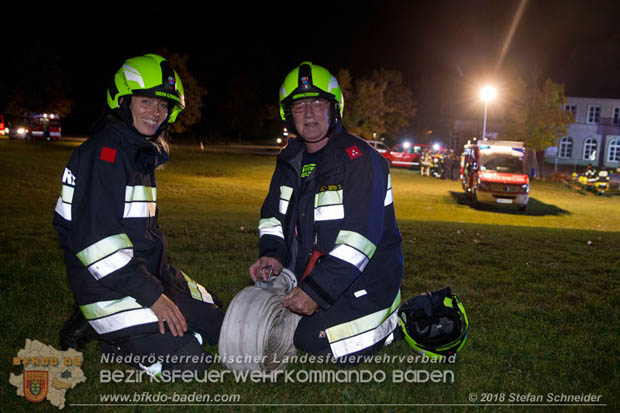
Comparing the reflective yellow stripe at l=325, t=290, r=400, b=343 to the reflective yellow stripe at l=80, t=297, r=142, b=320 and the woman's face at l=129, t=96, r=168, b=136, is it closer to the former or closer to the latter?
the reflective yellow stripe at l=80, t=297, r=142, b=320

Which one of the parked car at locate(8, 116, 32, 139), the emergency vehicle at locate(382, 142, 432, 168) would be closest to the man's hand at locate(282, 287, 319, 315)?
the emergency vehicle at locate(382, 142, 432, 168)

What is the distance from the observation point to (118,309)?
3416mm

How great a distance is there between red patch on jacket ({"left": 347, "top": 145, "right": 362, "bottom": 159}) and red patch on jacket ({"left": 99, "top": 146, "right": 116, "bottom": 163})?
1.74 m

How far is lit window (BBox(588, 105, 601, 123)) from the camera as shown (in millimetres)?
50938

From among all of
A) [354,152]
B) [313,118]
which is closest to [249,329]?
[354,152]

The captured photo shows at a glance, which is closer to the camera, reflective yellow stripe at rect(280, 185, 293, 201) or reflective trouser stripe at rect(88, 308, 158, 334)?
reflective trouser stripe at rect(88, 308, 158, 334)

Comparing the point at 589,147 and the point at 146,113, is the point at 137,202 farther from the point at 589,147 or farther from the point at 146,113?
the point at 589,147

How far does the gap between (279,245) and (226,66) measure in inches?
3390

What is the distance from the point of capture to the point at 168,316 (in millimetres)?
3379

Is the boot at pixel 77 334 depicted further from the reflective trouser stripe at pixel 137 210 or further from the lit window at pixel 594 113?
the lit window at pixel 594 113

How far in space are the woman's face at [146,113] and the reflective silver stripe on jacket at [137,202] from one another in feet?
1.59

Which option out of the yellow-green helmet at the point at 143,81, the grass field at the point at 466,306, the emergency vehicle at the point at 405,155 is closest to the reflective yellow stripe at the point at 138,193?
the yellow-green helmet at the point at 143,81

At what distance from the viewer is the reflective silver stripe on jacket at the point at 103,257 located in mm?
3215

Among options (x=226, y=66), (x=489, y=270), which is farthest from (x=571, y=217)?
(x=226, y=66)
